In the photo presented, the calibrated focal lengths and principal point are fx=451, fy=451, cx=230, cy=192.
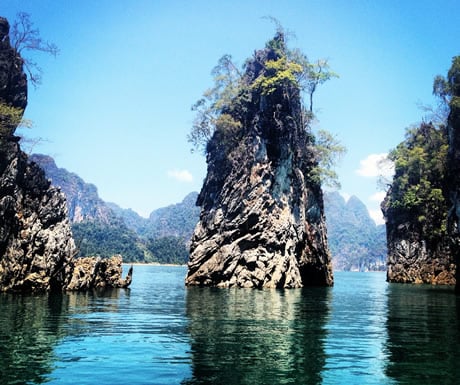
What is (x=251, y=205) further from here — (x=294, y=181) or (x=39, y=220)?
(x=39, y=220)

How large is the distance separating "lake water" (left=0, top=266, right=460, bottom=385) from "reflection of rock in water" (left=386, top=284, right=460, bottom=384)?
27 mm

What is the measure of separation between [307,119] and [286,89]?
6.98 metres

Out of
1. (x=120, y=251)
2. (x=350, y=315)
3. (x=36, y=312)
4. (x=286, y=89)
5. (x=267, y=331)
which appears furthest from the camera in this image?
(x=120, y=251)

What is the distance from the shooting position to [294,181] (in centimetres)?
5069

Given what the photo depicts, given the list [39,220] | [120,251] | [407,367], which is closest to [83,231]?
[120,251]

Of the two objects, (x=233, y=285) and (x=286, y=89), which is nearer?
(x=233, y=285)

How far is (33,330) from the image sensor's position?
15281 millimetres

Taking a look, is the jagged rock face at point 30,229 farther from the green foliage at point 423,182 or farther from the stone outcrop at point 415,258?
the stone outcrop at point 415,258

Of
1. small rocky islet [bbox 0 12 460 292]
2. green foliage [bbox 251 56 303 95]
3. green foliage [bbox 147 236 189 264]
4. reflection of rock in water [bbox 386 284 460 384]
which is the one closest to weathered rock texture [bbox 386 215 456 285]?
small rocky islet [bbox 0 12 460 292]

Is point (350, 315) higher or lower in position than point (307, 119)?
lower

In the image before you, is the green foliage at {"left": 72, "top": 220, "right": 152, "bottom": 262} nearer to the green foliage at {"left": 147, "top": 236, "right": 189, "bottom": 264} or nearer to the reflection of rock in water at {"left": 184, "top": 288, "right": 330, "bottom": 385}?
the green foliage at {"left": 147, "top": 236, "right": 189, "bottom": 264}

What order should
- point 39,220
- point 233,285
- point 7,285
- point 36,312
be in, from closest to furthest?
1. point 36,312
2. point 7,285
3. point 39,220
4. point 233,285

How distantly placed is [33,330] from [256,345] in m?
7.60

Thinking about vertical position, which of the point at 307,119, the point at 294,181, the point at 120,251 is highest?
the point at 307,119
